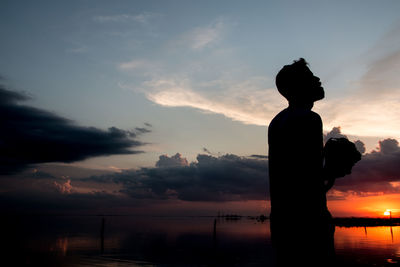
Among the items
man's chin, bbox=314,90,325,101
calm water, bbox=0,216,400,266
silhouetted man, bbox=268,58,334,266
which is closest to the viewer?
silhouetted man, bbox=268,58,334,266

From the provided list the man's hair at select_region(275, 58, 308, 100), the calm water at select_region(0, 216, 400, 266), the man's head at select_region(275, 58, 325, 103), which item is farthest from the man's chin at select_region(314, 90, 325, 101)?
the calm water at select_region(0, 216, 400, 266)

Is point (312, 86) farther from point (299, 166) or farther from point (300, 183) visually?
point (300, 183)

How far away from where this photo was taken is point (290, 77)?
2398mm

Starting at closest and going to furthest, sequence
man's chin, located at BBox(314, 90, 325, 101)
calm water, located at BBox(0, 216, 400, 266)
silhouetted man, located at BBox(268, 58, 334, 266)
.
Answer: silhouetted man, located at BBox(268, 58, 334, 266) < man's chin, located at BBox(314, 90, 325, 101) < calm water, located at BBox(0, 216, 400, 266)

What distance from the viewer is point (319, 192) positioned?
2.11 m

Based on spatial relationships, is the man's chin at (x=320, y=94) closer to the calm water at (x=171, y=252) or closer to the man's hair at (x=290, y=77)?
the man's hair at (x=290, y=77)

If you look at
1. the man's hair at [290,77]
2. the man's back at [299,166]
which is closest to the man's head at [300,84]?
the man's hair at [290,77]

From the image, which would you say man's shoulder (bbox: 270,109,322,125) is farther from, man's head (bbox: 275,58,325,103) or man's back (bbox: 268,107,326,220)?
man's head (bbox: 275,58,325,103)

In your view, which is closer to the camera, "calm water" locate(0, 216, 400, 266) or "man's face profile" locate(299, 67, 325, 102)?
"man's face profile" locate(299, 67, 325, 102)

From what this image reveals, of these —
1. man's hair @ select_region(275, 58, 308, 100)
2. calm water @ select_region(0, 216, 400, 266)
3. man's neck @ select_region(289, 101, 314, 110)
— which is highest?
man's hair @ select_region(275, 58, 308, 100)

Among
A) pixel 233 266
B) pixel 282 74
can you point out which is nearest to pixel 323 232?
pixel 282 74

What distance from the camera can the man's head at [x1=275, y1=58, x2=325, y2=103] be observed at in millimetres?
2336

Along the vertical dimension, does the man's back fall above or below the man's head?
below

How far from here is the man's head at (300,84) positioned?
2336 mm
